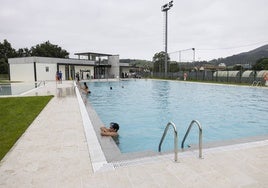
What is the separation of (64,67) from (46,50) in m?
23.4

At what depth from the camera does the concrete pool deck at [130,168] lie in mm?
2785

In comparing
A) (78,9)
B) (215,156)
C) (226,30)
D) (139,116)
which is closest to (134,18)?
(78,9)

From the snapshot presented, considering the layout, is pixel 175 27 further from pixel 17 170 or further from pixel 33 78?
pixel 17 170

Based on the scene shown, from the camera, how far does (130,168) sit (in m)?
3.23

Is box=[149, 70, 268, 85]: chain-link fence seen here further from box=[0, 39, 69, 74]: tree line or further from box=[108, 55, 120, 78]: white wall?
box=[0, 39, 69, 74]: tree line

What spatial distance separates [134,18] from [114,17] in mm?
2248

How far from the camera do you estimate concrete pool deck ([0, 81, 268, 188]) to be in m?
2.79

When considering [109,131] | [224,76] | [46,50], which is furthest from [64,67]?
[109,131]

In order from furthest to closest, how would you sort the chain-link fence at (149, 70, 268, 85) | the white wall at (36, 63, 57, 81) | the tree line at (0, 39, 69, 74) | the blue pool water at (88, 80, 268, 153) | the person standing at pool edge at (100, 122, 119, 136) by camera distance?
the tree line at (0, 39, 69, 74) → the white wall at (36, 63, 57, 81) → the chain-link fence at (149, 70, 268, 85) → the blue pool water at (88, 80, 268, 153) → the person standing at pool edge at (100, 122, 119, 136)

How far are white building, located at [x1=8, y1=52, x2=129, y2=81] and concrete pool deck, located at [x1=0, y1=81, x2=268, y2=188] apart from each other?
2936cm

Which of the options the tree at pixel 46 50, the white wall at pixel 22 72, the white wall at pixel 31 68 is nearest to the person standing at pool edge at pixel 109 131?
the white wall at pixel 31 68

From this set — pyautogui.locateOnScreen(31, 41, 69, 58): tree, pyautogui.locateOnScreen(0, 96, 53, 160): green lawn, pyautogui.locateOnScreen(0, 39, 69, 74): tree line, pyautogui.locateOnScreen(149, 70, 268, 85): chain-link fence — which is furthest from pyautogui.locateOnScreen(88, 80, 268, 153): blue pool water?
pyautogui.locateOnScreen(31, 41, 69, 58): tree

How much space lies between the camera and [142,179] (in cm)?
288

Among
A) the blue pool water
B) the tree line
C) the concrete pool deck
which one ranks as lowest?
the blue pool water
